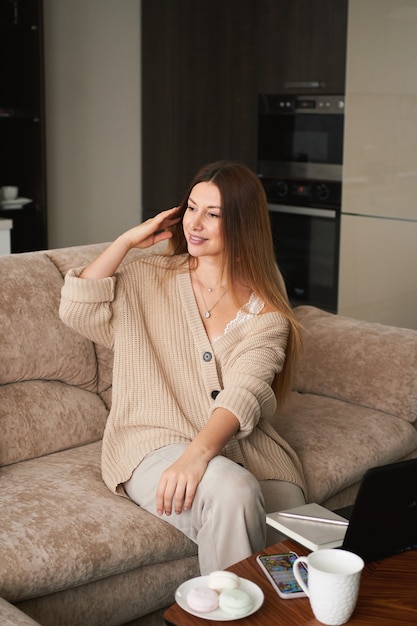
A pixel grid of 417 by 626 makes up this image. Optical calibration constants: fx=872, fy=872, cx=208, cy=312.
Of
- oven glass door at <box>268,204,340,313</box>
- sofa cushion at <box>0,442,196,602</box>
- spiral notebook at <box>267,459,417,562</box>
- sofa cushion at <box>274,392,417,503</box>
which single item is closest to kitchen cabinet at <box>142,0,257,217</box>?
oven glass door at <box>268,204,340,313</box>

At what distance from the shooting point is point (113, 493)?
2.05 metres

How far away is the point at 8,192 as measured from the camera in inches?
174

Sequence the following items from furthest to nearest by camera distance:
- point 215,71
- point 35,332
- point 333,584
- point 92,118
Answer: point 92,118 < point 215,71 < point 35,332 < point 333,584

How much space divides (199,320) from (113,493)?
1.52 feet

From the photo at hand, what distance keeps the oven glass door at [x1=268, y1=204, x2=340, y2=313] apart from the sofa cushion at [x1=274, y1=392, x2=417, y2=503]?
4.84ft

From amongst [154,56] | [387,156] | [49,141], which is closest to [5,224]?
[49,141]

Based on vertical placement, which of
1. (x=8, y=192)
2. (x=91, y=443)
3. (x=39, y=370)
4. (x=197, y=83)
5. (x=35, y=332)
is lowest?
(x=91, y=443)

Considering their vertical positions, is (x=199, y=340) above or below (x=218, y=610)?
above

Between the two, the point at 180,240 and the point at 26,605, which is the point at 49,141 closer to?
the point at 180,240

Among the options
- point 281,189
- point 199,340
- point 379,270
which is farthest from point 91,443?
point 281,189

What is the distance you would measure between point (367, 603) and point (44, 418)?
113cm

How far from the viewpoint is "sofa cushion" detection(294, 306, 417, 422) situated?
104 inches

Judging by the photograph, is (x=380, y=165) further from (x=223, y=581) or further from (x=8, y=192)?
(x=223, y=581)

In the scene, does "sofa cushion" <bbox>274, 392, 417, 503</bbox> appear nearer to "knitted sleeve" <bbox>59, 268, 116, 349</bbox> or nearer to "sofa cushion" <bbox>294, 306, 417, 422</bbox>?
"sofa cushion" <bbox>294, 306, 417, 422</bbox>
